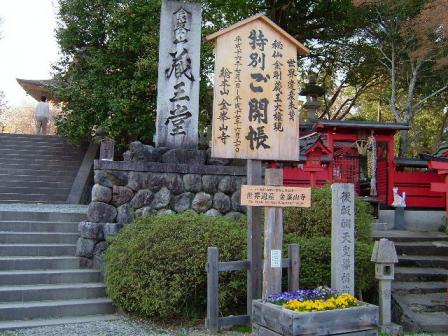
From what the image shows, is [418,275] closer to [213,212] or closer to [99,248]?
[213,212]

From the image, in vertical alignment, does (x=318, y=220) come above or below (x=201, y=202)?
below

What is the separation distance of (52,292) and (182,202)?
2.55 m

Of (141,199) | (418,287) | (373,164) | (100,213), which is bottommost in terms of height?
(418,287)

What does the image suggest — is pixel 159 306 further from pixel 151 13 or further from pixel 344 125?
pixel 151 13

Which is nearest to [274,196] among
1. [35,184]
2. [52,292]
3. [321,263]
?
[321,263]

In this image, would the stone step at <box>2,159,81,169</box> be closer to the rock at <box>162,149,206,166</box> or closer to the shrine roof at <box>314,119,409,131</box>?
the shrine roof at <box>314,119,409,131</box>

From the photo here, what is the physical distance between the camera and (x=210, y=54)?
15.8 m

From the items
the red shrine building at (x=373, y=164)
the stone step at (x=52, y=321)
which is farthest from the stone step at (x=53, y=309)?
the red shrine building at (x=373, y=164)

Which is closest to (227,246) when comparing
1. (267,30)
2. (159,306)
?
(159,306)

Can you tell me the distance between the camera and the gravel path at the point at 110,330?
5.91m

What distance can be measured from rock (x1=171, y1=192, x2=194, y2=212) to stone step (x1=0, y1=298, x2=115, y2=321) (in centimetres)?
199

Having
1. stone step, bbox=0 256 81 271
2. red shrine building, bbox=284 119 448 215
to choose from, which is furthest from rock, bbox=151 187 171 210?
red shrine building, bbox=284 119 448 215

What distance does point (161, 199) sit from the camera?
8227mm

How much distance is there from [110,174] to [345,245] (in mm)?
4019
